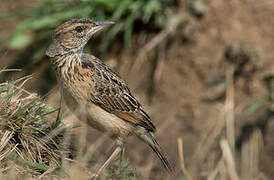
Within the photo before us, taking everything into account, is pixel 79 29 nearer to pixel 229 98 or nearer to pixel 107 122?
pixel 107 122

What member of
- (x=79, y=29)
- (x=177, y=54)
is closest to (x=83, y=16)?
(x=177, y=54)

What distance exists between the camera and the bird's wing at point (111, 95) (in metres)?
6.59

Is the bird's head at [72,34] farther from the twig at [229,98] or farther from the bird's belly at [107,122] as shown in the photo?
the twig at [229,98]

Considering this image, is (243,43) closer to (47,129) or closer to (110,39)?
(110,39)

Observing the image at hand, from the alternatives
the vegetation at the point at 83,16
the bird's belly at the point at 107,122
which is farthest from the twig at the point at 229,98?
the bird's belly at the point at 107,122

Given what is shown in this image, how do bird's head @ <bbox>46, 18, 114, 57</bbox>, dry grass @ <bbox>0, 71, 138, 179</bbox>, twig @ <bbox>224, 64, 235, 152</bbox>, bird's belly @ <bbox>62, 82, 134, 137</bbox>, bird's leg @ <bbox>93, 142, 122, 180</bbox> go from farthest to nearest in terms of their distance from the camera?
twig @ <bbox>224, 64, 235, 152</bbox> → bird's head @ <bbox>46, 18, 114, 57</bbox> → bird's belly @ <bbox>62, 82, 134, 137</bbox> → bird's leg @ <bbox>93, 142, 122, 180</bbox> → dry grass @ <bbox>0, 71, 138, 179</bbox>

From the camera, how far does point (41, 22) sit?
10484 mm

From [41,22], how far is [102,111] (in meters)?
4.39

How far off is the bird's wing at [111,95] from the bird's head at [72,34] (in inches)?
7.7

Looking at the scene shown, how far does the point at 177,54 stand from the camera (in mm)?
11086

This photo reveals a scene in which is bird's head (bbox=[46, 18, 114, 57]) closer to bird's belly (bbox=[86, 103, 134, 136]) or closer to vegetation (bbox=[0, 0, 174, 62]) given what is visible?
bird's belly (bbox=[86, 103, 134, 136])

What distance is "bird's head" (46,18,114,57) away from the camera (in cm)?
654

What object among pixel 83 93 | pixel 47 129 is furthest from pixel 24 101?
pixel 83 93

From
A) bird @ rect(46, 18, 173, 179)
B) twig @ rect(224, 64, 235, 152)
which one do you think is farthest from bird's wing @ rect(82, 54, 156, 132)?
twig @ rect(224, 64, 235, 152)
